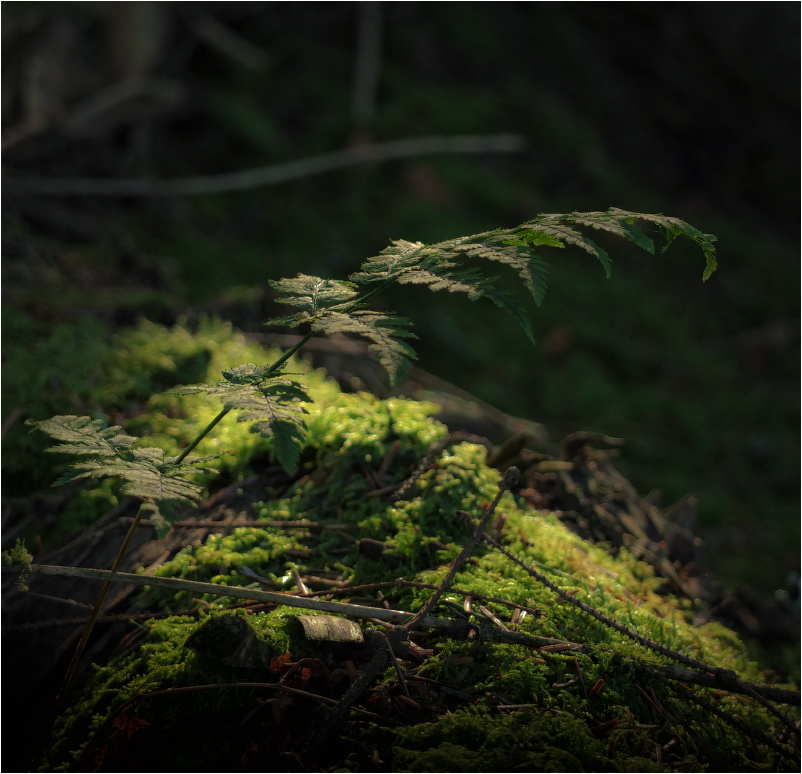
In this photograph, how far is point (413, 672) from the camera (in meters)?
1.83

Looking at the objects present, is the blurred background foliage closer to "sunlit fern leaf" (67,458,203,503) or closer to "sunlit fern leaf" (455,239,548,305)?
"sunlit fern leaf" (67,458,203,503)

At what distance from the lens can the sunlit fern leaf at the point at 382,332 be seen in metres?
1.57

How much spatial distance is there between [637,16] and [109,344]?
40.8 ft

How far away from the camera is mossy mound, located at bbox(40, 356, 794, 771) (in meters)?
1.63

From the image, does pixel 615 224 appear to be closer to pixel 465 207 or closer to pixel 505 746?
pixel 505 746

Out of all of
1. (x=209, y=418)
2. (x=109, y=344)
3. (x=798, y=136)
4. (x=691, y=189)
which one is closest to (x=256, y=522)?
(x=209, y=418)

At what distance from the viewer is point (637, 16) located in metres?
11.7

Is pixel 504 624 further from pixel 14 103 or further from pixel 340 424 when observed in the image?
pixel 14 103

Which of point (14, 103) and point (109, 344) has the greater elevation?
point (14, 103)

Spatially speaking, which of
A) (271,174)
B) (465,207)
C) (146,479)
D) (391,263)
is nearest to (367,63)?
(271,174)

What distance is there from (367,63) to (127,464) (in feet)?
32.1

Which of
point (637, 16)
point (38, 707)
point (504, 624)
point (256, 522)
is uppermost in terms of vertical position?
point (637, 16)

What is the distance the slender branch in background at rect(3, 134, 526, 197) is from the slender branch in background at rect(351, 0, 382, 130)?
2.32 ft

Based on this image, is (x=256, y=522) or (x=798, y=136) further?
(x=798, y=136)
